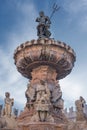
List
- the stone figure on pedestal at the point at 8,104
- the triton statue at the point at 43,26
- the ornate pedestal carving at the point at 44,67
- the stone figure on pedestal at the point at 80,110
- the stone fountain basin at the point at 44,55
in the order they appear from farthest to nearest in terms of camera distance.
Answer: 1. the triton statue at the point at 43,26
2. the stone fountain basin at the point at 44,55
3. the ornate pedestal carving at the point at 44,67
4. the stone figure on pedestal at the point at 80,110
5. the stone figure on pedestal at the point at 8,104

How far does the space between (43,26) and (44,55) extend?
316 centimetres

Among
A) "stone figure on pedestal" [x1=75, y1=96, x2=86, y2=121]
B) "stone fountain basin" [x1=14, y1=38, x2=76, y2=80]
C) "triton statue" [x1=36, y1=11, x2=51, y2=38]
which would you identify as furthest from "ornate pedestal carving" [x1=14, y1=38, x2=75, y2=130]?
"triton statue" [x1=36, y1=11, x2=51, y2=38]

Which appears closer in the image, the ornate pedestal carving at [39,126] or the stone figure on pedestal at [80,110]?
the ornate pedestal carving at [39,126]

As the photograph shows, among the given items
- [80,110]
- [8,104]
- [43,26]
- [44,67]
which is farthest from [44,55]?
[80,110]

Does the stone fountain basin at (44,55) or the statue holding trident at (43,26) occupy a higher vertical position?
the statue holding trident at (43,26)

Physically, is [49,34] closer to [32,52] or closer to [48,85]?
[32,52]

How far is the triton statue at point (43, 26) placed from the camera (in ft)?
62.2

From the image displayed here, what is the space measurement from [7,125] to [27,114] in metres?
2.44

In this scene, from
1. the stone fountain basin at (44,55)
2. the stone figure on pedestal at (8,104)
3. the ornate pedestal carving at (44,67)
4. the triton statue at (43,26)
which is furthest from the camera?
the triton statue at (43,26)

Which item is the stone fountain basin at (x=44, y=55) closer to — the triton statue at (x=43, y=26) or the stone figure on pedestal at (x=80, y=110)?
the triton statue at (x=43, y=26)

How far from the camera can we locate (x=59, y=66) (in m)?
17.6

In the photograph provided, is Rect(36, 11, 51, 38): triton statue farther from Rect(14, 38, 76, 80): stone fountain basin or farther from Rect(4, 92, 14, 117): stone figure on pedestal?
Rect(4, 92, 14, 117): stone figure on pedestal

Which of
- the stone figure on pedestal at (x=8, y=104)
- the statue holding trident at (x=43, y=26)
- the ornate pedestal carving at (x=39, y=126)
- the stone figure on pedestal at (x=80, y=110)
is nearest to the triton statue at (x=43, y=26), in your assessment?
the statue holding trident at (x=43, y=26)

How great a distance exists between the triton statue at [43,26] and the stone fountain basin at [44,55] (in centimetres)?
199
